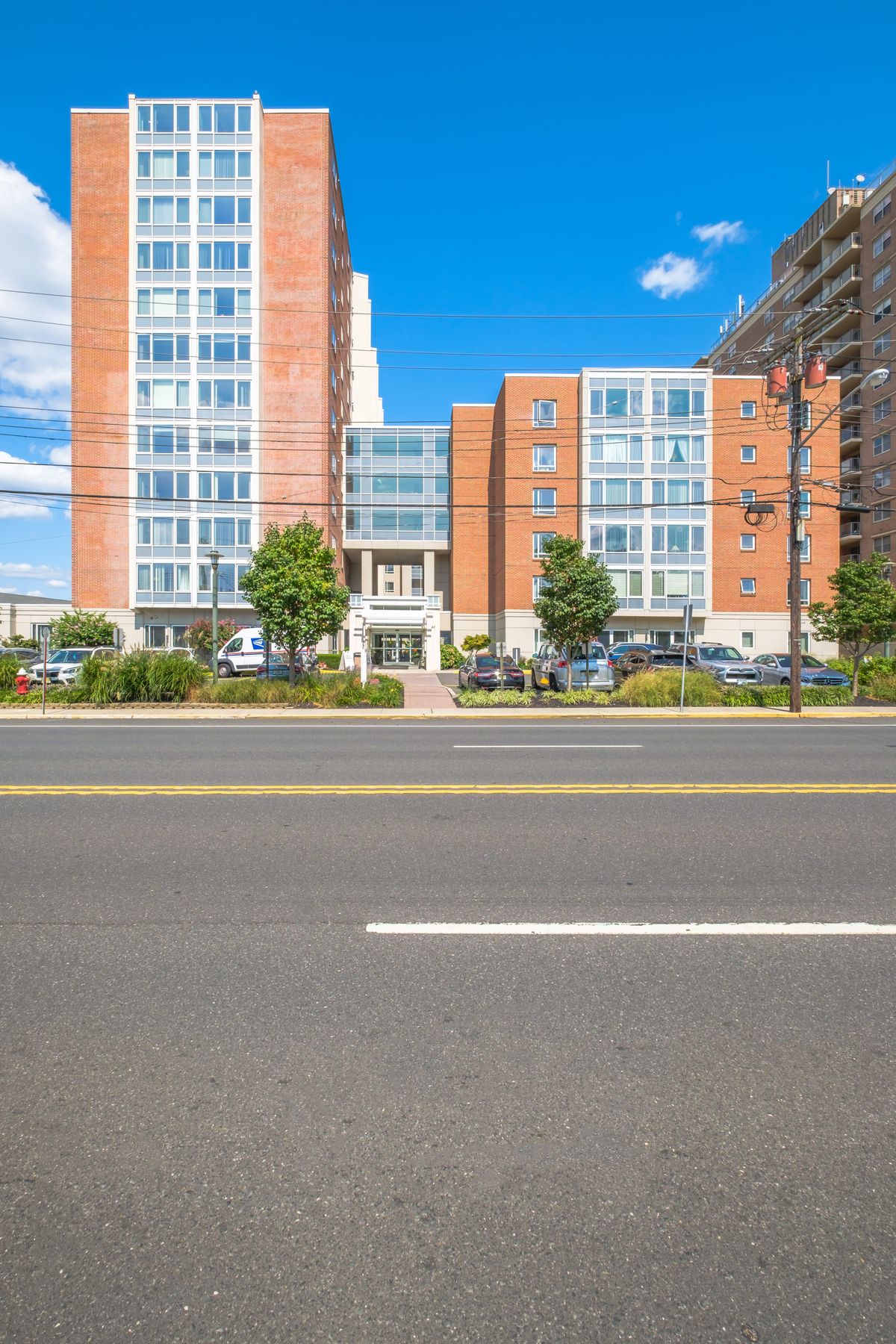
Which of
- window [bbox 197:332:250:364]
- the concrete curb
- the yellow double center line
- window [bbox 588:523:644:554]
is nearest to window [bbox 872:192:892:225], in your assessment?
window [bbox 588:523:644:554]

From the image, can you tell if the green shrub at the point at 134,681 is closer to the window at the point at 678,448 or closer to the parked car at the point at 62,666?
the parked car at the point at 62,666

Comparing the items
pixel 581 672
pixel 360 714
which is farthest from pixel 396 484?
pixel 360 714

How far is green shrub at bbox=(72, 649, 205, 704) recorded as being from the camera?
21.0m

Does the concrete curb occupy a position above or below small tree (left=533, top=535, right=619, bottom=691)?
below

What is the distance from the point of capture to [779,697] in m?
22.2

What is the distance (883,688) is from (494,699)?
1205 cm

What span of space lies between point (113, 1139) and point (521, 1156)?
138cm

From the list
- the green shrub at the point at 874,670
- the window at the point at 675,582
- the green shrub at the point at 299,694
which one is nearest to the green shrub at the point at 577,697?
the green shrub at the point at 299,694

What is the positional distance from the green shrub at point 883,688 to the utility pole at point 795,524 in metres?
4.90

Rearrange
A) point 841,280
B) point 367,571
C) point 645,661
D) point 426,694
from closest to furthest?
point 426,694, point 645,661, point 841,280, point 367,571

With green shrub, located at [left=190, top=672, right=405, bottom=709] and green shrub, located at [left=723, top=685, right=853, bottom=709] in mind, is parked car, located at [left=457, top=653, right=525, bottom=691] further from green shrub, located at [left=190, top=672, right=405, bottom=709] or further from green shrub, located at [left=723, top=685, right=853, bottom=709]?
green shrub, located at [left=723, top=685, right=853, bottom=709]

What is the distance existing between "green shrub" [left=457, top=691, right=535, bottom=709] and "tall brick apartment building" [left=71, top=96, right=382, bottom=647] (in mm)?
27428

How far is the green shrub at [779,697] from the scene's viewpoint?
865 inches

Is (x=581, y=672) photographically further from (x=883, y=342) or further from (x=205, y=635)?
(x=883, y=342)
